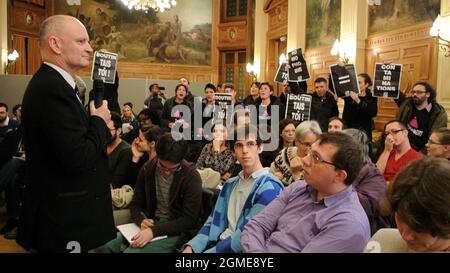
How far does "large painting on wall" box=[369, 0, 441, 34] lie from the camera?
25.1 feet

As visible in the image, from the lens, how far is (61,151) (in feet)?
5.81

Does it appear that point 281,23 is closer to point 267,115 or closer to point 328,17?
point 328,17

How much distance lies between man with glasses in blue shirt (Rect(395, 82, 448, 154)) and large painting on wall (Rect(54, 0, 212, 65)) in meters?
13.5

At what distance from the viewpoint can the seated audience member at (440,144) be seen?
3574 millimetres

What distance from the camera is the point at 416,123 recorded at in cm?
517

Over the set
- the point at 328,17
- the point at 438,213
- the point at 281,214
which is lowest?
the point at 281,214

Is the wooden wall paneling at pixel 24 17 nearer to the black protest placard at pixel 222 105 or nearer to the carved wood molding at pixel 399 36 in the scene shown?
the black protest placard at pixel 222 105

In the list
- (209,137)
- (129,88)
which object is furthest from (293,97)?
(129,88)

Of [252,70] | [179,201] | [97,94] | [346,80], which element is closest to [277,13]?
[252,70]

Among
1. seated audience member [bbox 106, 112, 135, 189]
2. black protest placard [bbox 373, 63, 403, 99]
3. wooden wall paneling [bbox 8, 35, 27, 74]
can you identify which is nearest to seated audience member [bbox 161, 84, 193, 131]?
seated audience member [bbox 106, 112, 135, 189]

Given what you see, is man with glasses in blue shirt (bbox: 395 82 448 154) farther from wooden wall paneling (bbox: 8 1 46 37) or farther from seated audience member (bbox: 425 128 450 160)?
wooden wall paneling (bbox: 8 1 46 37)

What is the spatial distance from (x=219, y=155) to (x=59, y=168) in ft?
9.73

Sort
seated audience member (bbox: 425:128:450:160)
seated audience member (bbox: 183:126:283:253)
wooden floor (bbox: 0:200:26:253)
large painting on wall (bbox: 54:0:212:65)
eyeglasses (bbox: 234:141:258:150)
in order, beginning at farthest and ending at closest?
large painting on wall (bbox: 54:0:212:65), wooden floor (bbox: 0:200:26:253), seated audience member (bbox: 425:128:450:160), eyeglasses (bbox: 234:141:258:150), seated audience member (bbox: 183:126:283:253)
